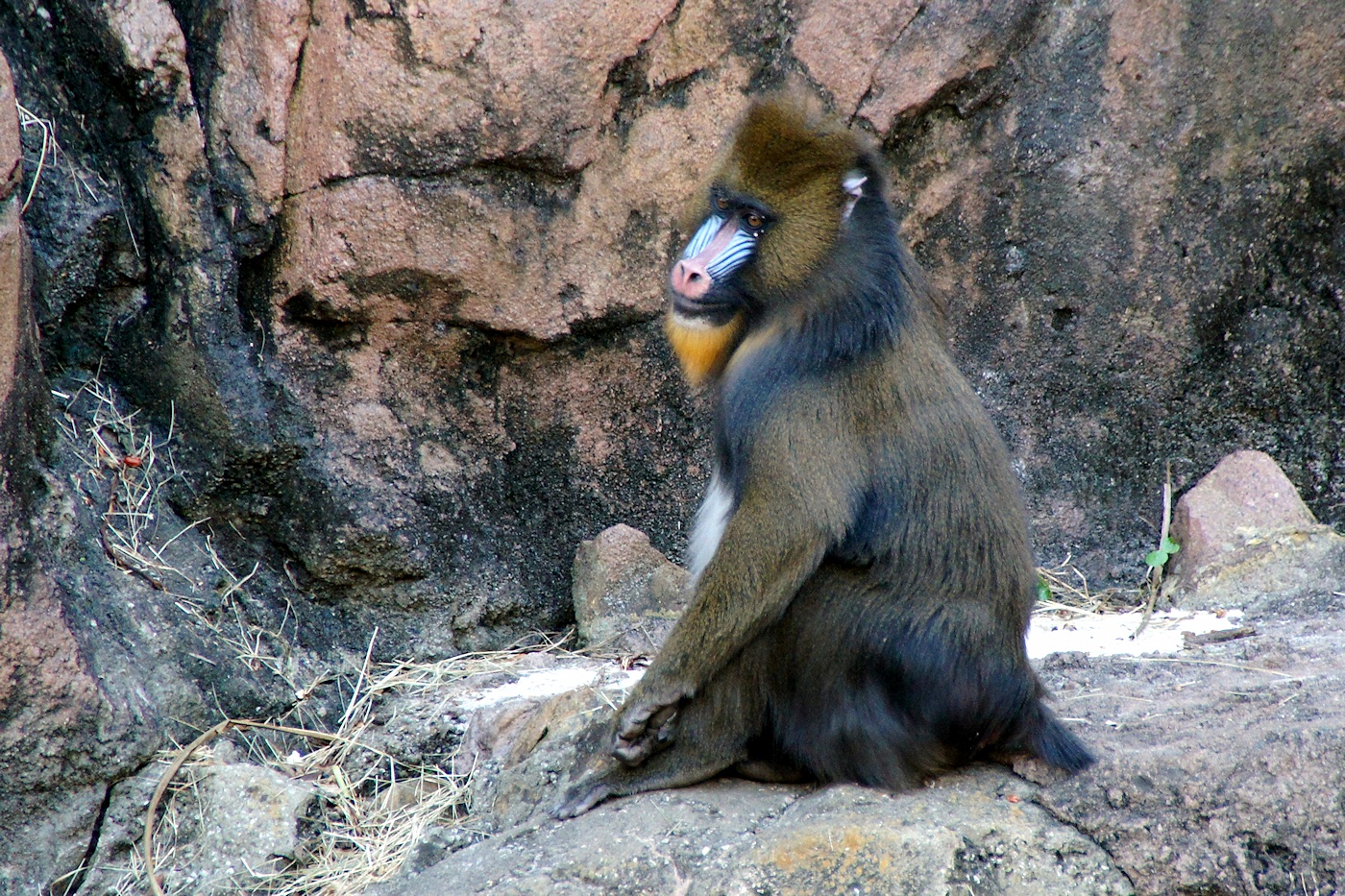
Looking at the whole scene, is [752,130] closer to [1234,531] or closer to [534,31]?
[534,31]

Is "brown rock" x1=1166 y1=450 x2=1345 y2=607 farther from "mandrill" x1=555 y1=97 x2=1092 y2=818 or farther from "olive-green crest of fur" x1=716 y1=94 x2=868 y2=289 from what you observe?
"olive-green crest of fur" x1=716 y1=94 x2=868 y2=289

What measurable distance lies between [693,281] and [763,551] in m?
0.79

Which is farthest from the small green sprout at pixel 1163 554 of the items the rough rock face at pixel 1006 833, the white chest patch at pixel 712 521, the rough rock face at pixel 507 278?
the white chest patch at pixel 712 521

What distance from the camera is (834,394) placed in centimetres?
333

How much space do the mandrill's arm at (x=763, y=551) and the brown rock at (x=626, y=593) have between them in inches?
74.6

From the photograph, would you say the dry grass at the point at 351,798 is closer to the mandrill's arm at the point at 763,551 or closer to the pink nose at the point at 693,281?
the mandrill's arm at the point at 763,551

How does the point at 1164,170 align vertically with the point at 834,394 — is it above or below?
above

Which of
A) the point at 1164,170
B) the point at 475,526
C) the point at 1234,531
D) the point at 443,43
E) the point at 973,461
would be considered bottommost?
the point at 1234,531

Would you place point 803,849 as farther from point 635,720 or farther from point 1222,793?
point 1222,793

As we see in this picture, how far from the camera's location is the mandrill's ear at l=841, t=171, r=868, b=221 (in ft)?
11.5

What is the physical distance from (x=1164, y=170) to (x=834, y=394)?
2965 mm

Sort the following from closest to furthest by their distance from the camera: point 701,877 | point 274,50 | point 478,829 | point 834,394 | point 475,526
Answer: point 701,877 → point 834,394 → point 478,829 → point 274,50 → point 475,526

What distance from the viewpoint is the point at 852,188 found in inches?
138

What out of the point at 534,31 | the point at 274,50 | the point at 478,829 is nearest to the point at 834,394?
the point at 478,829
